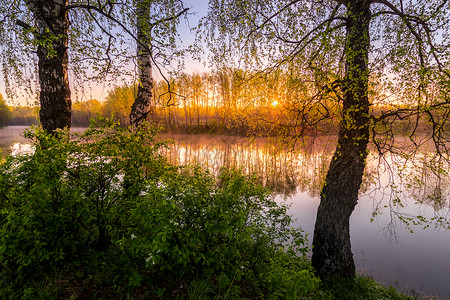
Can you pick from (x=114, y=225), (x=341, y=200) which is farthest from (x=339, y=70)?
(x=114, y=225)

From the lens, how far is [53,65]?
4.14 meters

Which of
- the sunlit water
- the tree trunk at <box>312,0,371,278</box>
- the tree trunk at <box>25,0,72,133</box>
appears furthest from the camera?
the sunlit water

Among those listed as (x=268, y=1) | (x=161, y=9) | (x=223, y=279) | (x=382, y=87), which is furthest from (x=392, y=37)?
(x=223, y=279)

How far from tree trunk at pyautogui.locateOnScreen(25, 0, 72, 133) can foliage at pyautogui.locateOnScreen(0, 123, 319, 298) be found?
1456 millimetres

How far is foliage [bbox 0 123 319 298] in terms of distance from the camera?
8.23ft

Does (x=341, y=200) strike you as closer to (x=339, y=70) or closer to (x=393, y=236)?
(x=339, y=70)

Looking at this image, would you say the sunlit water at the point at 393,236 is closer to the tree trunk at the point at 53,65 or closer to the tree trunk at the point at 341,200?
the tree trunk at the point at 341,200

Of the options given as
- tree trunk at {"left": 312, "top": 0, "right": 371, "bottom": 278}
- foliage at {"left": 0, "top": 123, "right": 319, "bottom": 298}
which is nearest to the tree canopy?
tree trunk at {"left": 312, "top": 0, "right": 371, "bottom": 278}

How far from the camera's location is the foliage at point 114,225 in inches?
98.7

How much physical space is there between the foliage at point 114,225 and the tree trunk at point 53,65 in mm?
1456

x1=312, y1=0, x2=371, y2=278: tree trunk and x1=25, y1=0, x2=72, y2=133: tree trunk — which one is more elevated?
x1=25, y1=0, x2=72, y2=133: tree trunk

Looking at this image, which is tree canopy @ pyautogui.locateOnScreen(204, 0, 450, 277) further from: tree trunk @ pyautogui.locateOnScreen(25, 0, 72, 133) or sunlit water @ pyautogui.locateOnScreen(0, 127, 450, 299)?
tree trunk @ pyautogui.locateOnScreen(25, 0, 72, 133)

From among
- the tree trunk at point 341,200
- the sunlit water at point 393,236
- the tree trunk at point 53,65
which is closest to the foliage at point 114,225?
the tree trunk at point 53,65

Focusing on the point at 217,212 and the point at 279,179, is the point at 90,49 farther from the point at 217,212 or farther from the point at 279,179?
the point at 279,179
